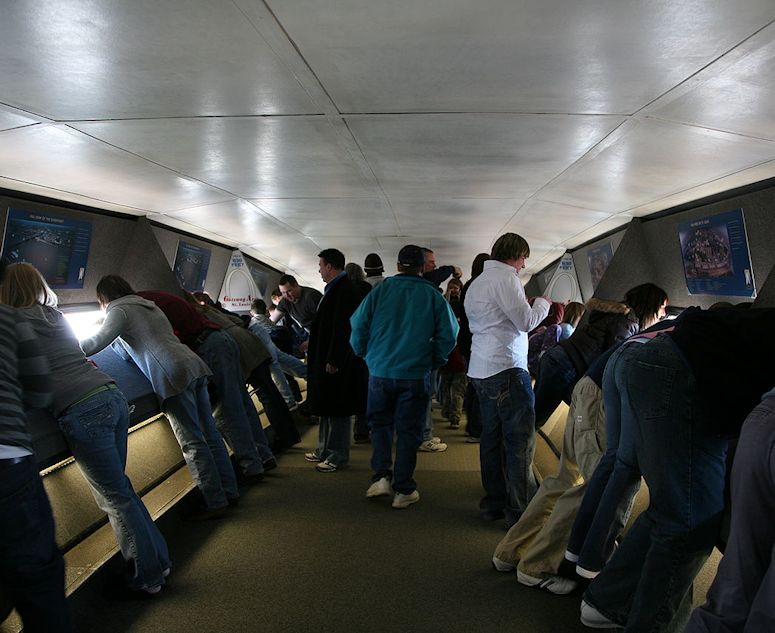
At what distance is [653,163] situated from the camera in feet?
15.7

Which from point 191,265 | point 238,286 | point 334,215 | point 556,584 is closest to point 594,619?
point 556,584

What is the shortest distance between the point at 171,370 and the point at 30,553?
197cm

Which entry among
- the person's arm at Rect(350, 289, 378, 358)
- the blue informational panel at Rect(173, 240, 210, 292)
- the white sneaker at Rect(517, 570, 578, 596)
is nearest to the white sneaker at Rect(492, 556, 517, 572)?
the white sneaker at Rect(517, 570, 578, 596)

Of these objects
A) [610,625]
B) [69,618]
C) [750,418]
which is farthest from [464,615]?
[750,418]

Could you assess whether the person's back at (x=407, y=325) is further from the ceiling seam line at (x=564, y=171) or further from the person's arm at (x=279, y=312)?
the person's arm at (x=279, y=312)

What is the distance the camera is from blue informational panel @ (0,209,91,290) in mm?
5484

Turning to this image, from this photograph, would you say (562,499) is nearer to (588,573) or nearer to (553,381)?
(588,573)

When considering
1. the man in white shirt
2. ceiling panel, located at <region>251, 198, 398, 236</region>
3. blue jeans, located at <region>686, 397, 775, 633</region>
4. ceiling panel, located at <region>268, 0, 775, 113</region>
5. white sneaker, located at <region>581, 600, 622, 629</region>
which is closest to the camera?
blue jeans, located at <region>686, 397, 775, 633</region>

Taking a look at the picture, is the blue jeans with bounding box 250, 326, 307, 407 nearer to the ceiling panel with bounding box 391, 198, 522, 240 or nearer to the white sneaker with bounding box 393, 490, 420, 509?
the ceiling panel with bounding box 391, 198, 522, 240

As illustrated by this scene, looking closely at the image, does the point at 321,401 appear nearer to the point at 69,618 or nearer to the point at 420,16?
the point at 69,618

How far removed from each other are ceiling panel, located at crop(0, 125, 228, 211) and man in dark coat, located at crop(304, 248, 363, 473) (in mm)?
1555

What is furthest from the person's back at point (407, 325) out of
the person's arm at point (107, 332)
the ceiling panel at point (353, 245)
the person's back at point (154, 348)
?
the ceiling panel at point (353, 245)

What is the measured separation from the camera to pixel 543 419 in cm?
508

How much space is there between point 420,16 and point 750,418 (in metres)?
1.85
